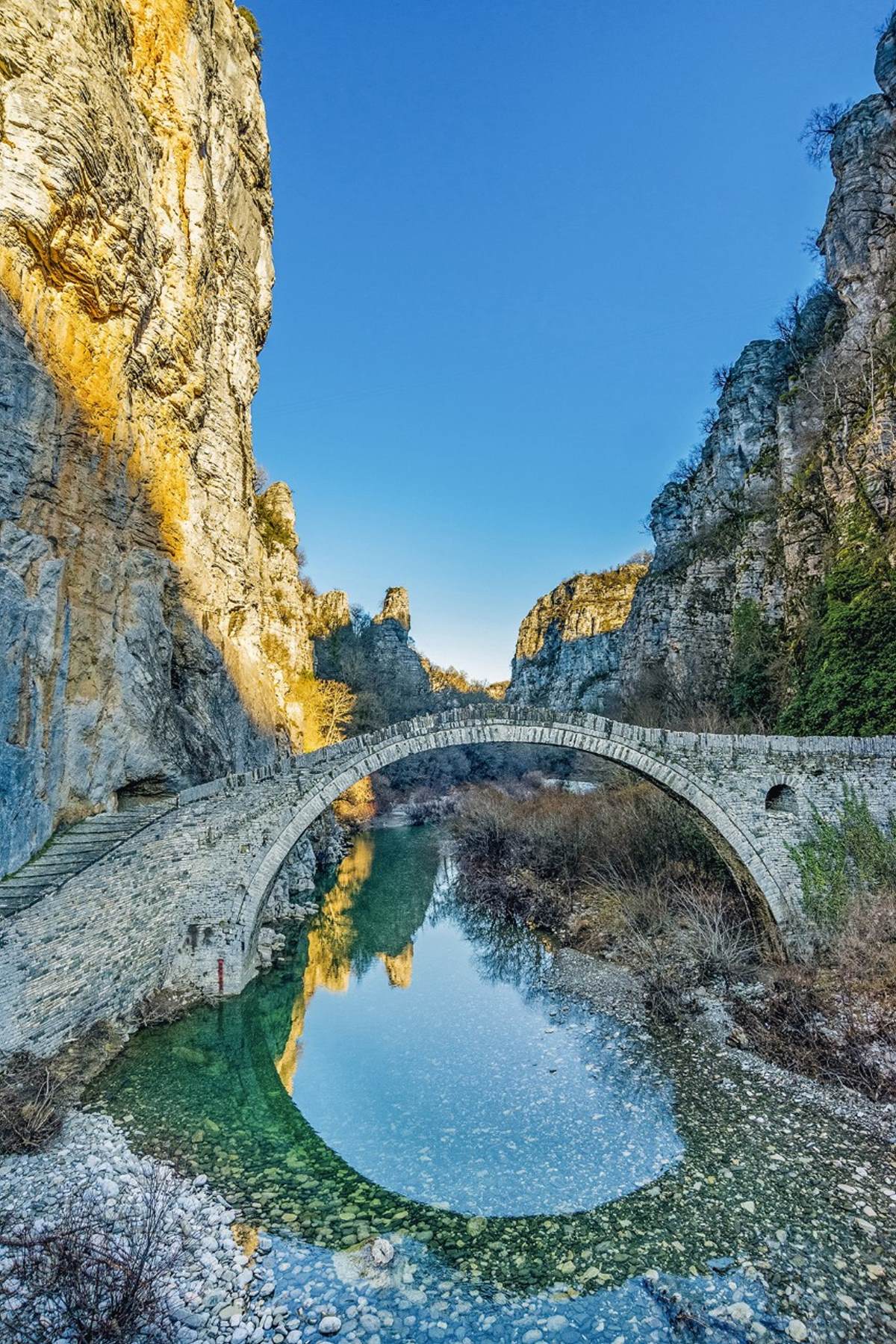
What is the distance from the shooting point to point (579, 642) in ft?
156

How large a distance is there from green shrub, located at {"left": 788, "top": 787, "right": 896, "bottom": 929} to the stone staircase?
34.8ft

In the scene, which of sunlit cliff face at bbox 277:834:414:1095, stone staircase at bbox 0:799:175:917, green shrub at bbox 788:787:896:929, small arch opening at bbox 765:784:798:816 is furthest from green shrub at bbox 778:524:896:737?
stone staircase at bbox 0:799:175:917

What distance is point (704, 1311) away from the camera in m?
4.41

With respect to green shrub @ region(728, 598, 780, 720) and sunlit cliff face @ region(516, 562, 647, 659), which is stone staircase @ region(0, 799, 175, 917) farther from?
sunlit cliff face @ region(516, 562, 647, 659)

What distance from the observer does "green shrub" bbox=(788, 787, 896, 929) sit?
10133mm

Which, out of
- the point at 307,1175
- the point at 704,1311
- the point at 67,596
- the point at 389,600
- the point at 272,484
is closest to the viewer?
the point at 704,1311

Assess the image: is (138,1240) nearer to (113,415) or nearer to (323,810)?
(323,810)

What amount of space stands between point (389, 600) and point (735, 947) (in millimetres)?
46657

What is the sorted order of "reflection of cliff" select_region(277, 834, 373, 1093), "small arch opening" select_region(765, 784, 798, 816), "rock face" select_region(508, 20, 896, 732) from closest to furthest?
"reflection of cliff" select_region(277, 834, 373, 1093) < "small arch opening" select_region(765, 784, 798, 816) < "rock face" select_region(508, 20, 896, 732)

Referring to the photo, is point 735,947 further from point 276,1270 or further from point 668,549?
point 668,549

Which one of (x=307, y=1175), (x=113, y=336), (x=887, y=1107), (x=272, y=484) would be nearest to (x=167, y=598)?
(x=113, y=336)

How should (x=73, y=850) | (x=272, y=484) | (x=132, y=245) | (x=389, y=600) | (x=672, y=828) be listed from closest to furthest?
(x=73, y=850) < (x=132, y=245) < (x=672, y=828) < (x=272, y=484) < (x=389, y=600)

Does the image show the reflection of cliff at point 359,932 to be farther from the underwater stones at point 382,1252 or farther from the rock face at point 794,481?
the rock face at point 794,481

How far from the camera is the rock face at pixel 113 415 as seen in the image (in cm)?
748
